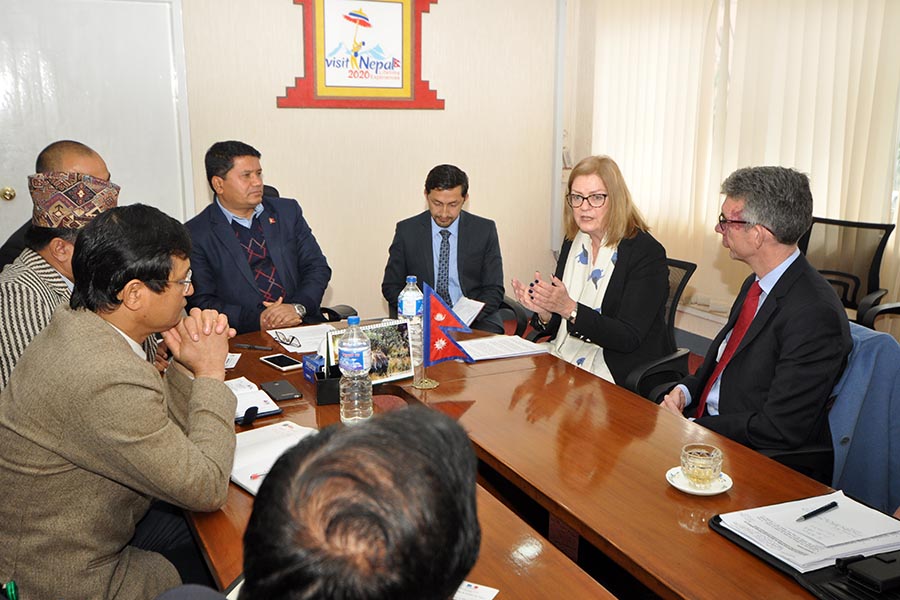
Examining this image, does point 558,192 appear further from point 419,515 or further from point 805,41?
point 419,515

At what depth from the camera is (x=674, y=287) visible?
321cm

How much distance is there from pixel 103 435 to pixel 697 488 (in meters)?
1.23

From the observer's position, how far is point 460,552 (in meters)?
0.66

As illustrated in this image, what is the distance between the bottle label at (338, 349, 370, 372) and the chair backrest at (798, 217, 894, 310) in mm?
2680

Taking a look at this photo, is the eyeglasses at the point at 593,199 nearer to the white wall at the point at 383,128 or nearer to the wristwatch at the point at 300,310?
the wristwatch at the point at 300,310

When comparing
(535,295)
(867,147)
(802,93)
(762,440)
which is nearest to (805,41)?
(802,93)

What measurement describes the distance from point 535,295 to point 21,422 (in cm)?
180

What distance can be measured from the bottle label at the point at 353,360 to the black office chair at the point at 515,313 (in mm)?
1658

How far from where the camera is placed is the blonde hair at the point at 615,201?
2.96 meters

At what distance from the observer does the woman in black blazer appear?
2.84 m

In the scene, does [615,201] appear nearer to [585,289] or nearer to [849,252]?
[585,289]

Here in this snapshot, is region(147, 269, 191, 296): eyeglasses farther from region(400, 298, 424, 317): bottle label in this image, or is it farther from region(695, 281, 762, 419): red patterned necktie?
region(695, 281, 762, 419): red patterned necktie

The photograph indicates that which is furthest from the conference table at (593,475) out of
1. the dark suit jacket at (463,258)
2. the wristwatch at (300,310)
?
the dark suit jacket at (463,258)

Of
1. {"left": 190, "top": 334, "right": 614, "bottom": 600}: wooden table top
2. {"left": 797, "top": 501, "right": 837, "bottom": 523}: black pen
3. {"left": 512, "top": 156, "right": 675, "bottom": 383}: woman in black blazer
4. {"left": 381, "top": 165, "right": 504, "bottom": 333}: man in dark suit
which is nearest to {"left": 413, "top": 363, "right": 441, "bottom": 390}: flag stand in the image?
{"left": 512, "top": 156, "right": 675, "bottom": 383}: woman in black blazer
